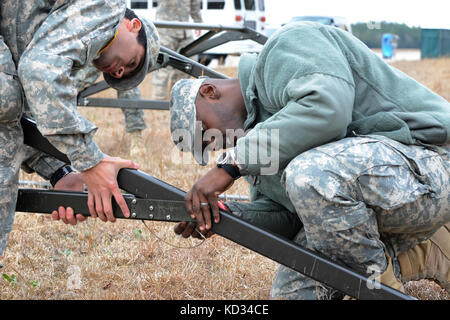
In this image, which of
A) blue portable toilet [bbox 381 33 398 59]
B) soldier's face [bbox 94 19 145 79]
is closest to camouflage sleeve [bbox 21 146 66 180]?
soldier's face [bbox 94 19 145 79]

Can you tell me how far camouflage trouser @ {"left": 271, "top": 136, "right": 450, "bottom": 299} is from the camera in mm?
2160

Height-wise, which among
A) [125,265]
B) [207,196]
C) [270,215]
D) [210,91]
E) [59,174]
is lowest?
[125,265]

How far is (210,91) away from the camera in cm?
263

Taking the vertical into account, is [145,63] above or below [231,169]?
above

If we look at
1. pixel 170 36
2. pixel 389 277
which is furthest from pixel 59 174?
pixel 170 36

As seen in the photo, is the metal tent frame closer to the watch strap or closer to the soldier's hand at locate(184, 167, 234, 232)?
the soldier's hand at locate(184, 167, 234, 232)

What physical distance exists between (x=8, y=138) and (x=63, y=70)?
480 millimetres

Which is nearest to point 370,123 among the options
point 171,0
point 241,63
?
point 241,63

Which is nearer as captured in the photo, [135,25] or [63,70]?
[63,70]

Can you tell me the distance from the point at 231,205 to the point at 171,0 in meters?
5.00

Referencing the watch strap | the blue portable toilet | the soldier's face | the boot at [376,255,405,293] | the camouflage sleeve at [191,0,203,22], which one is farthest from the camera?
the blue portable toilet

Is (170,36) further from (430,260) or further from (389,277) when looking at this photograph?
(389,277)

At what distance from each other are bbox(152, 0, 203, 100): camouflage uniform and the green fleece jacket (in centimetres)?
476

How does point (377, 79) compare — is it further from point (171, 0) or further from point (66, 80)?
point (171, 0)
